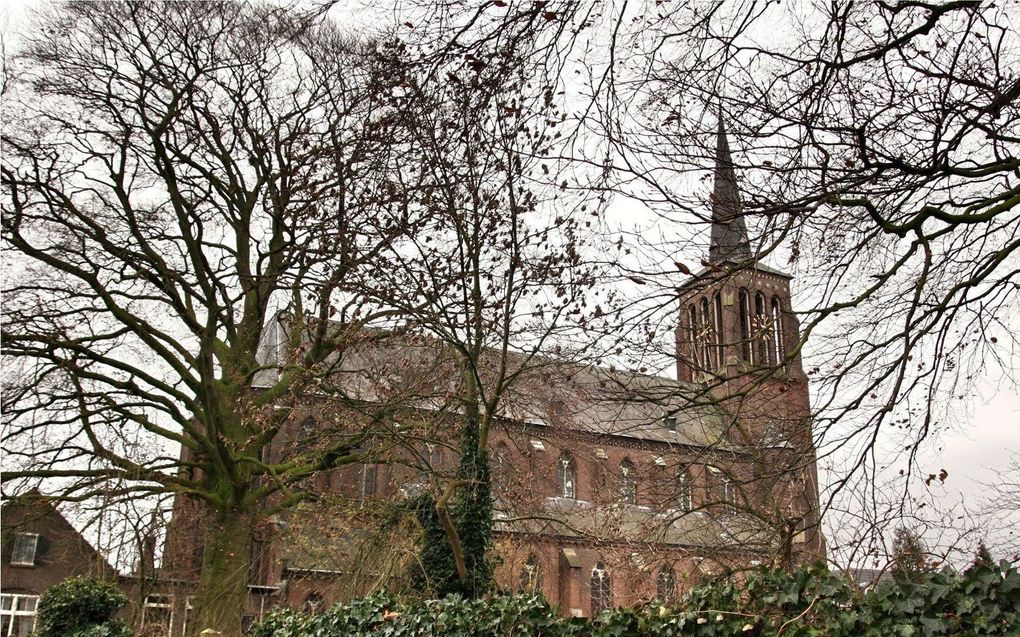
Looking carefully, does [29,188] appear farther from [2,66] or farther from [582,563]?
[582,563]

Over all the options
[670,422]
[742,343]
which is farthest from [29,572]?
[742,343]

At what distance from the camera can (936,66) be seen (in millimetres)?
6336

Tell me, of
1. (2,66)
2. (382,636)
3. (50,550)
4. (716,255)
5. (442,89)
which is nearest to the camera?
(442,89)

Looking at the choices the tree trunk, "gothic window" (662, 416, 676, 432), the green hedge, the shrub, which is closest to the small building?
the shrub

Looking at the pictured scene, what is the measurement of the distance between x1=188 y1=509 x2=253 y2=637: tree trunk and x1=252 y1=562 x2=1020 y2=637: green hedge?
6908 millimetres

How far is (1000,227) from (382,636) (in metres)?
6.61

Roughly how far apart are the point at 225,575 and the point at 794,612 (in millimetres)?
11944

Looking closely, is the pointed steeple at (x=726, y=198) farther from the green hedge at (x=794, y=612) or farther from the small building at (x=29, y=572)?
the small building at (x=29, y=572)

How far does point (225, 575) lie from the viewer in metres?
15.2

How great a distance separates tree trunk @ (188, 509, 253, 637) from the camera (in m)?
14.1

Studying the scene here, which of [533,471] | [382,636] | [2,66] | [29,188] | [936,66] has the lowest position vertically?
[382,636]

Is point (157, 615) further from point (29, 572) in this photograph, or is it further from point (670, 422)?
point (29, 572)

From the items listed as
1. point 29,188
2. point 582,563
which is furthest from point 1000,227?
point 582,563

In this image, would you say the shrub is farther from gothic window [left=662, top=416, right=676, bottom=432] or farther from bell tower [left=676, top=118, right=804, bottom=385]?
bell tower [left=676, top=118, right=804, bottom=385]
